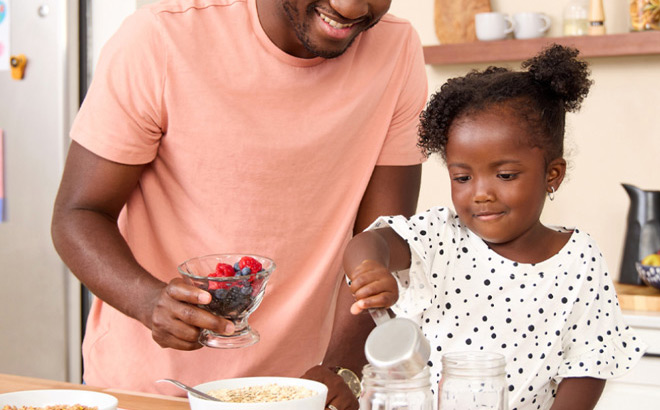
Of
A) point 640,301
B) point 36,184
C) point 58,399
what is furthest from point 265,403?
point 36,184

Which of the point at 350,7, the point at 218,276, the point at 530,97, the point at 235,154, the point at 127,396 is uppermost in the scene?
the point at 350,7

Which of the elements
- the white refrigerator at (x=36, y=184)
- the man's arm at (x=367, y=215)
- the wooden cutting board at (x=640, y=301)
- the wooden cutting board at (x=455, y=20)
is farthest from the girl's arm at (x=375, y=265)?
the white refrigerator at (x=36, y=184)

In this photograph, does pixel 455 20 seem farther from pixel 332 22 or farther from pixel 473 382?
pixel 473 382

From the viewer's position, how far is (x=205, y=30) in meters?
1.40

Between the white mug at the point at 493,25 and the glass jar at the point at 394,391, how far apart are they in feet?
7.43

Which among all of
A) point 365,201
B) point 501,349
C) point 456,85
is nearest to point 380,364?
point 501,349

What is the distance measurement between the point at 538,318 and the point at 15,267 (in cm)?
251

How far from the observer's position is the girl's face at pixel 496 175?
4.01ft

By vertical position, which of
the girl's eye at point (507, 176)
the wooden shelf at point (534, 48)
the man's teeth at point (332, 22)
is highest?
the man's teeth at point (332, 22)

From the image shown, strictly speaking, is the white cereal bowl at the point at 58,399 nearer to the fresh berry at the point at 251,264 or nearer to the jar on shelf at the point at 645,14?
the fresh berry at the point at 251,264

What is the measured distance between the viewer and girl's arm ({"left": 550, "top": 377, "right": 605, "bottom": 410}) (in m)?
1.19

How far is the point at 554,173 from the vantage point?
1.29 metres

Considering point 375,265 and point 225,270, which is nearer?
point 375,265

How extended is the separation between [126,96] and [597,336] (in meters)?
0.81
